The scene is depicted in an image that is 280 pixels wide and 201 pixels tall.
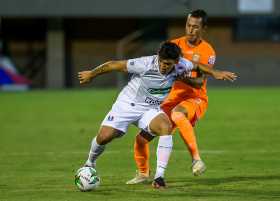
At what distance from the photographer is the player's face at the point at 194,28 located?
37.6ft

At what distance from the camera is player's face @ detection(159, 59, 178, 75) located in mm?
10234

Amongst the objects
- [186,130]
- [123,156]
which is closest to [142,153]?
[186,130]

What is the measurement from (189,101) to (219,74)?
145 cm

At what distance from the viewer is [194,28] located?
11555mm

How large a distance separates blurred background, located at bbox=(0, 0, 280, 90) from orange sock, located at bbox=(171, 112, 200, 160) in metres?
28.7

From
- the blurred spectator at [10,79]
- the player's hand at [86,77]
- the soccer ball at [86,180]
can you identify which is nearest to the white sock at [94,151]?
the soccer ball at [86,180]

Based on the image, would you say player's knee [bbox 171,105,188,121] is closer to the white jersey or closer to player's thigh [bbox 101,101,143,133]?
the white jersey

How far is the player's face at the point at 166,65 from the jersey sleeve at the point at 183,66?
0.15m

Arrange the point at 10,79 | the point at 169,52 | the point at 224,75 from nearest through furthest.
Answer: the point at 169,52, the point at 224,75, the point at 10,79

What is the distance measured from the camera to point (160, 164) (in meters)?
10.4

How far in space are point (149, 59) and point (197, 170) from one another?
1444 mm

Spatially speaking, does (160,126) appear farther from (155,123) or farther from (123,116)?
(123,116)

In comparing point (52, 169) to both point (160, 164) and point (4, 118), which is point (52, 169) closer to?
point (160, 164)

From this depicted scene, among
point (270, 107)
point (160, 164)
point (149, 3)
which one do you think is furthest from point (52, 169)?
point (149, 3)
